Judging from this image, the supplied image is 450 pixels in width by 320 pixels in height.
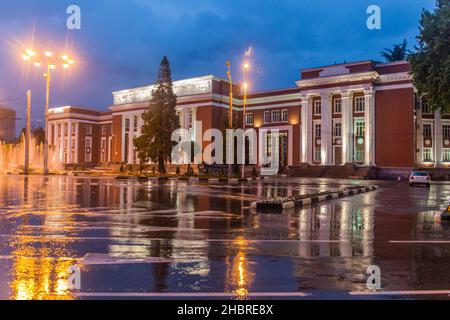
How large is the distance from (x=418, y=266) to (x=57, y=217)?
883 centimetres

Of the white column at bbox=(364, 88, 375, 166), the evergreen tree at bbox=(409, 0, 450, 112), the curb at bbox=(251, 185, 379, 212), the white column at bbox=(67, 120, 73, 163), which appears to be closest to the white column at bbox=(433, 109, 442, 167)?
the white column at bbox=(364, 88, 375, 166)

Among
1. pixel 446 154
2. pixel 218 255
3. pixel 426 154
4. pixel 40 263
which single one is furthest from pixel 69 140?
pixel 218 255

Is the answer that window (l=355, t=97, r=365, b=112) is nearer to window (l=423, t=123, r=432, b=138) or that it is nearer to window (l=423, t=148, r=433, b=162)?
window (l=423, t=123, r=432, b=138)

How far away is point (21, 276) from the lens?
17.5 ft

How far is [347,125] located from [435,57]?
39503 millimetres

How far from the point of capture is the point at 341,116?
179 ft

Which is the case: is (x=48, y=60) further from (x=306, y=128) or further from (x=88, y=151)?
(x=88, y=151)

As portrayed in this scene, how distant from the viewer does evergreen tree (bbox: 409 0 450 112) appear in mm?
13766

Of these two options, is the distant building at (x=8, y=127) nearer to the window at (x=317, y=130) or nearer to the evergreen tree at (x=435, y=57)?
the window at (x=317, y=130)

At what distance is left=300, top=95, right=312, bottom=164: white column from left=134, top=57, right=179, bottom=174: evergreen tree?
1864 centimetres

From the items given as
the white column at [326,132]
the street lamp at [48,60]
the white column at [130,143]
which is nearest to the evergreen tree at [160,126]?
the street lamp at [48,60]

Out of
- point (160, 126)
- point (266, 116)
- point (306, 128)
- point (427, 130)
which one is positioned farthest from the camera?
point (266, 116)

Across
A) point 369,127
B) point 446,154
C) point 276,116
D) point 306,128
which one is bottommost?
point 446,154
